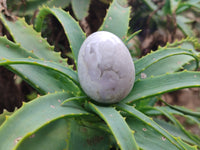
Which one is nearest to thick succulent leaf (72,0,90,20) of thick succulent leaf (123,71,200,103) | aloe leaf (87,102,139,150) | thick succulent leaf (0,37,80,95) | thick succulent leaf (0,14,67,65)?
thick succulent leaf (0,14,67,65)

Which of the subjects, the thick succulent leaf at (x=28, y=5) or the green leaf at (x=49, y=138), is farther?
the thick succulent leaf at (x=28, y=5)

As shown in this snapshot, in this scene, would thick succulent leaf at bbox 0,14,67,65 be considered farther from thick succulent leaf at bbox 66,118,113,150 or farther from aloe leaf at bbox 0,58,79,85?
thick succulent leaf at bbox 66,118,113,150

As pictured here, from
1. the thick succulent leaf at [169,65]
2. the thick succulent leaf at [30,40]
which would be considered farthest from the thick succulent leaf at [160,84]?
the thick succulent leaf at [30,40]

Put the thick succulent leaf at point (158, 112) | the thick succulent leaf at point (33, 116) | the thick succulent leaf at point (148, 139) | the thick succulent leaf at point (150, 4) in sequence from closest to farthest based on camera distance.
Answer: the thick succulent leaf at point (33, 116)
the thick succulent leaf at point (148, 139)
the thick succulent leaf at point (158, 112)
the thick succulent leaf at point (150, 4)

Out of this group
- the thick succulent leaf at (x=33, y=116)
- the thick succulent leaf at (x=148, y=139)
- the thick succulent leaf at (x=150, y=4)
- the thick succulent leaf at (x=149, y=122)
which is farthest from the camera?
the thick succulent leaf at (x=150, y=4)

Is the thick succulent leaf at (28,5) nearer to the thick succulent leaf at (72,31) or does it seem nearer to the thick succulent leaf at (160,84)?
the thick succulent leaf at (72,31)

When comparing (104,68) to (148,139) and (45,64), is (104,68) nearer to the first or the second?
(45,64)

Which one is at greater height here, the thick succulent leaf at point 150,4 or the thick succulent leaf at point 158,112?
the thick succulent leaf at point 150,4

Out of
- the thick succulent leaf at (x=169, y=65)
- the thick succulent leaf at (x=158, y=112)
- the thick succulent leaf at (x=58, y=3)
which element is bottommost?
the thick succulent leaf at (x=158, y=112)
